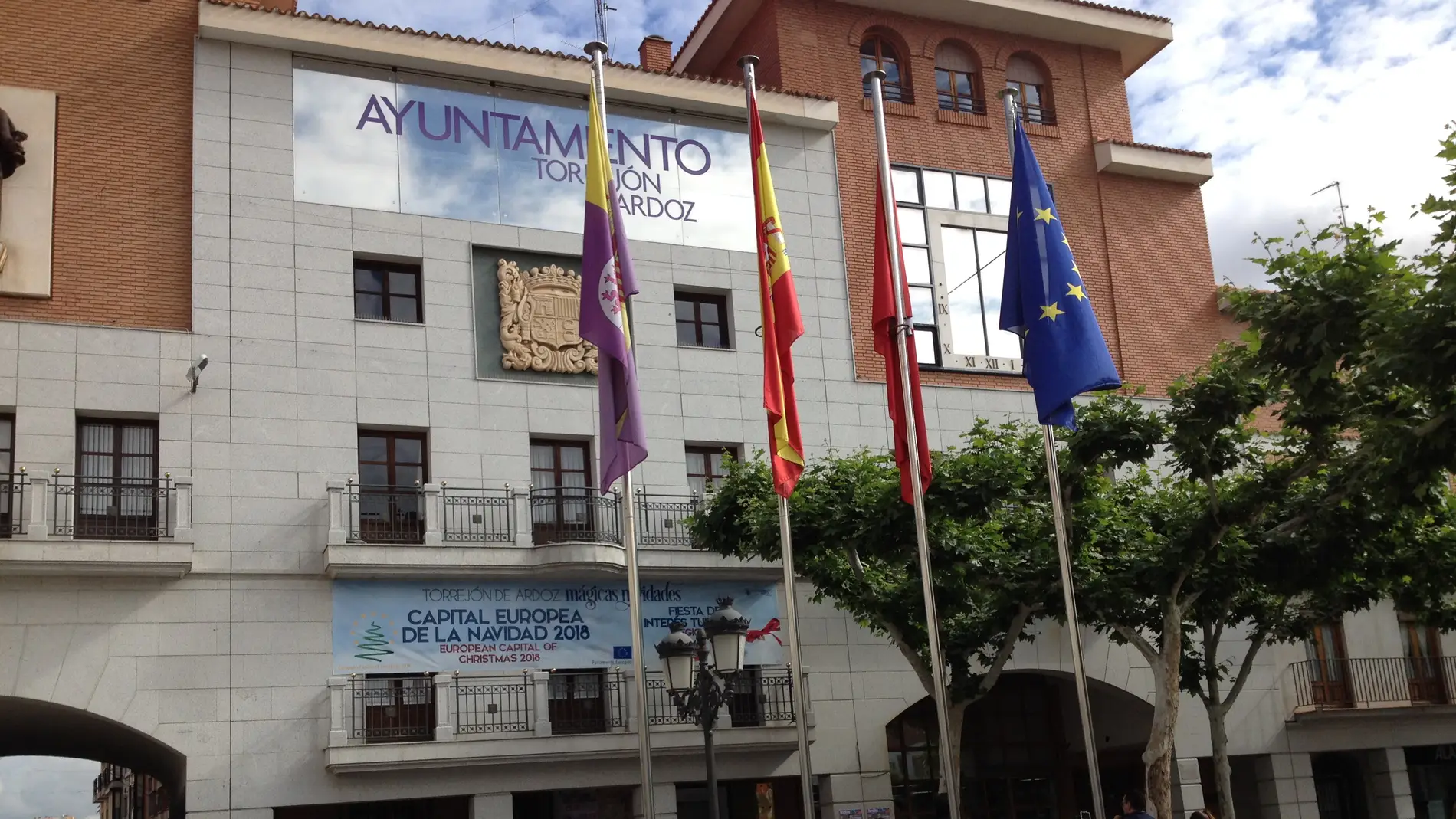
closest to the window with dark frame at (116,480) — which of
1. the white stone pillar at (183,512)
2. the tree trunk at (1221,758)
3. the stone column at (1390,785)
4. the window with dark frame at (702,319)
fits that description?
the white stone pillar at (183,512)

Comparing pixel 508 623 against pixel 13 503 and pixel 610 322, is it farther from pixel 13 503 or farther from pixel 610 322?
pixel 610 322

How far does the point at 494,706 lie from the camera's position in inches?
906

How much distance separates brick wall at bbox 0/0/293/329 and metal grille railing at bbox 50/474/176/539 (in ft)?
7.88

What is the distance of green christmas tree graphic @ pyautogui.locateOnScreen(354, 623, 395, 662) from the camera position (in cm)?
2273

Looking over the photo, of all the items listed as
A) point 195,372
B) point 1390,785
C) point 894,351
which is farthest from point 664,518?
point 1390,785

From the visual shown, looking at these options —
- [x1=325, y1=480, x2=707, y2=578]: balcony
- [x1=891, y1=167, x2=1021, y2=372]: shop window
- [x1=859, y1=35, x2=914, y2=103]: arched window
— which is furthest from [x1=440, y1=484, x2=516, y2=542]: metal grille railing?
[x1=859, y1=35, x2=914, y2=103]: arched window

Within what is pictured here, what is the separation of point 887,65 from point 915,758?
13299 mm

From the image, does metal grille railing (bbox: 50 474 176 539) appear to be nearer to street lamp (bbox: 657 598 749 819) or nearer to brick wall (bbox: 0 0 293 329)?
brick wall (bbox: 0 0 293 329)

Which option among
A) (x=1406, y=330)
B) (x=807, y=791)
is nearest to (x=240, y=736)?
(x=807, y=791)

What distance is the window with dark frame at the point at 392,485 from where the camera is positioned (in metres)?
23.2

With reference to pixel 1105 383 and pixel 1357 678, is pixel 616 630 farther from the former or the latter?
pixel 1357 678

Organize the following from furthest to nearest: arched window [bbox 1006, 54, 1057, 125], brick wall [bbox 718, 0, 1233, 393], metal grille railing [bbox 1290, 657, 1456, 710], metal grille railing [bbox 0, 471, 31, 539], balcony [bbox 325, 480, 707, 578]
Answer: arched window [bbox 1006, 54, 1057, 125] → metal grille railing [bbox 1290, 657, 1456, 710] → brick wall [bbox 718, 0, 1233, 393] → balcony [bbox 325, 480, 707, 578] → metal grille railing [bbox 0, 471, 31, 539]

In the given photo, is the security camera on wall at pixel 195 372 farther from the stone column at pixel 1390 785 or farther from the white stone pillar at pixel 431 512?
the stone column at pixel 1390 785

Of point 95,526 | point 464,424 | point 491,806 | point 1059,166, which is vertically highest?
point 1059,166
